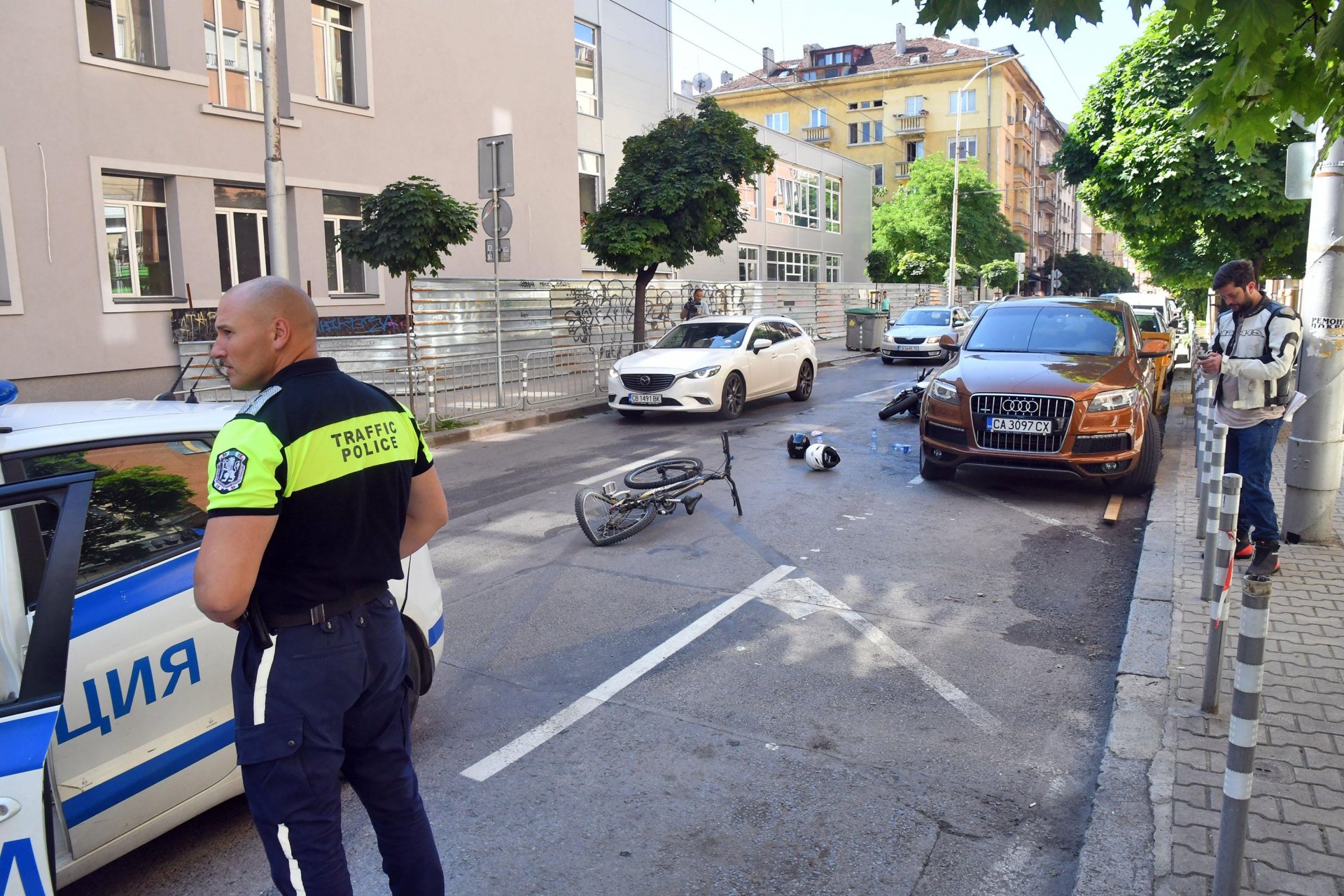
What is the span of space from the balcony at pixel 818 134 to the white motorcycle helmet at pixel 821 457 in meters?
67.6

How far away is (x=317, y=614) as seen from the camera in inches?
101

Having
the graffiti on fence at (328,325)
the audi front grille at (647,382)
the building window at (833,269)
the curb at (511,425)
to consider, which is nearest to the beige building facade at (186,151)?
the graffiti on fence at (328,325)

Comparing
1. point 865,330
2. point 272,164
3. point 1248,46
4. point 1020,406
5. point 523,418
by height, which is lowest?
point 523,418

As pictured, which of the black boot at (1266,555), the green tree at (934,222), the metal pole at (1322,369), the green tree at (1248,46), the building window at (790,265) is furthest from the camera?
the green tree at (934,222)

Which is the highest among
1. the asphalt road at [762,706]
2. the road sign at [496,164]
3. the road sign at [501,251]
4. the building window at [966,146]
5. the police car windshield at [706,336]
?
the building window at [966,146]

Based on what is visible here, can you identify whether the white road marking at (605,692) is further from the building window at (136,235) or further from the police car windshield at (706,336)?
the building window at (136,235)

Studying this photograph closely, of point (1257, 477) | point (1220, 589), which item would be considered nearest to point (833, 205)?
point (1257, 477)

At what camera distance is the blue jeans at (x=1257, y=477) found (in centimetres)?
661

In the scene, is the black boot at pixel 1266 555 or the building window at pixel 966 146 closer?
the black boot at pixel 1266 555

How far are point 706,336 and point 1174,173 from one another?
22.5 feet

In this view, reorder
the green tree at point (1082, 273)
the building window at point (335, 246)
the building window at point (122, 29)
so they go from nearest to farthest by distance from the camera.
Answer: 1. the building window at point (122, 29)
2. the building window at point (335, 246)
3. the green tree at point (1082, 273)

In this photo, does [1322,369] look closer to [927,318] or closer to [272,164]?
[272,164]

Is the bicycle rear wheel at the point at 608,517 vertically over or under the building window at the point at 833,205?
under

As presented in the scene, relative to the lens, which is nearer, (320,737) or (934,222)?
(320,737)
